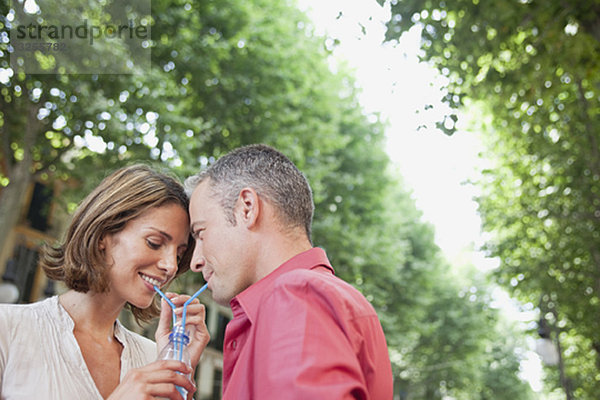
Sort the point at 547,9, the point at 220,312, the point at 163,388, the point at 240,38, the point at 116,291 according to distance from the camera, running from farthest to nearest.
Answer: the point at 220,312 < the point at 240,38 < the point at 547,9 < the point at 116,291 < the point at 163,388

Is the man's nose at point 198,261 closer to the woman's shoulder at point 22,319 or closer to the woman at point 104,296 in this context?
the woman at point 104,296

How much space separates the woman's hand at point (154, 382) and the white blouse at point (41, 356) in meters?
0.54

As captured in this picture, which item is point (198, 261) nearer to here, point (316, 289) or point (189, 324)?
point (189, 324)

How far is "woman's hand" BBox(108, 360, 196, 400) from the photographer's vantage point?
6.61 ft

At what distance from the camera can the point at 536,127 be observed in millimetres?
11188

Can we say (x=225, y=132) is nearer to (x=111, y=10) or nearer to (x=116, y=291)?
(x=111, y=10)

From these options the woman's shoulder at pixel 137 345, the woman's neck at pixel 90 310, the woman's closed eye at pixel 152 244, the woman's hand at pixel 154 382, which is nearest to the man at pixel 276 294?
the woman's hand at pixel 154 382

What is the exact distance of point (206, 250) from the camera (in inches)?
85.9

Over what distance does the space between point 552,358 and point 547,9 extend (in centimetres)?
1178

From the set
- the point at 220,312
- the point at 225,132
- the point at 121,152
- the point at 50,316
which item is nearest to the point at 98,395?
the point at 50,316

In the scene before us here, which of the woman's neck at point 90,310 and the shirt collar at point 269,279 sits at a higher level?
the woman's neck at point 90,310

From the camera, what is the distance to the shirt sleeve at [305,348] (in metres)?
1.43

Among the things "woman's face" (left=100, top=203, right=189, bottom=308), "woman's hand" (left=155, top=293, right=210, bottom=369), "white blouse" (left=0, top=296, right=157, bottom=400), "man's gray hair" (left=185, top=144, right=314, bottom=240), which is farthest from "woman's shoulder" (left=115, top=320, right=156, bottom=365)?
"man's gray hair" (left=185, top=144, right=314, bottom=240)

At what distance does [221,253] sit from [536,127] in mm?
10322
